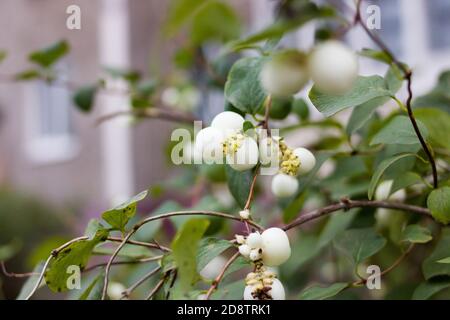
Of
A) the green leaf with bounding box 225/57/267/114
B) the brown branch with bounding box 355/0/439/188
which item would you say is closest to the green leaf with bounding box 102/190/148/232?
the green leaf with bounding box 225/57/267/114

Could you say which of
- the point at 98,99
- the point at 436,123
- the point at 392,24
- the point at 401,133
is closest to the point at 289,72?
the point at 401,133

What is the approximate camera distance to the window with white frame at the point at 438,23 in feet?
11.3

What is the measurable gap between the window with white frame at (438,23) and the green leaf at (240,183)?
3200 millimetres

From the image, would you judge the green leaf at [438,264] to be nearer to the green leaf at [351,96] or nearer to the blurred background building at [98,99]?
the green leaf at [351,96]

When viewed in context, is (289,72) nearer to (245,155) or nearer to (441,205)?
(245,155)

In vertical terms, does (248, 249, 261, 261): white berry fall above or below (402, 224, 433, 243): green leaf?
above

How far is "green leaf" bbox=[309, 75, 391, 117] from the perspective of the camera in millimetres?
454

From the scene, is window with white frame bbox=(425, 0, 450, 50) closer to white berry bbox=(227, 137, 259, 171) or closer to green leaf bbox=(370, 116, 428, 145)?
green leaf bbox=(370, 116, 428, 145)

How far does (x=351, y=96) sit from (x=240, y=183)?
130mm

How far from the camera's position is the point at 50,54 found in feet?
3.14

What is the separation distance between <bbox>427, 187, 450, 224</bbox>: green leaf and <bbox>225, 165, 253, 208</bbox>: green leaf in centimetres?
16

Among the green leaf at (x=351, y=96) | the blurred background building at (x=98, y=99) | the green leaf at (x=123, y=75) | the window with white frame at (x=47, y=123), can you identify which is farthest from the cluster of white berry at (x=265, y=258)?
the window with white frame at (x=47, y=123)

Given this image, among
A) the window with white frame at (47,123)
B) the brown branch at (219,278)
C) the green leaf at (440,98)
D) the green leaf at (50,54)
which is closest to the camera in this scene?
the brown branch at (219,278)
